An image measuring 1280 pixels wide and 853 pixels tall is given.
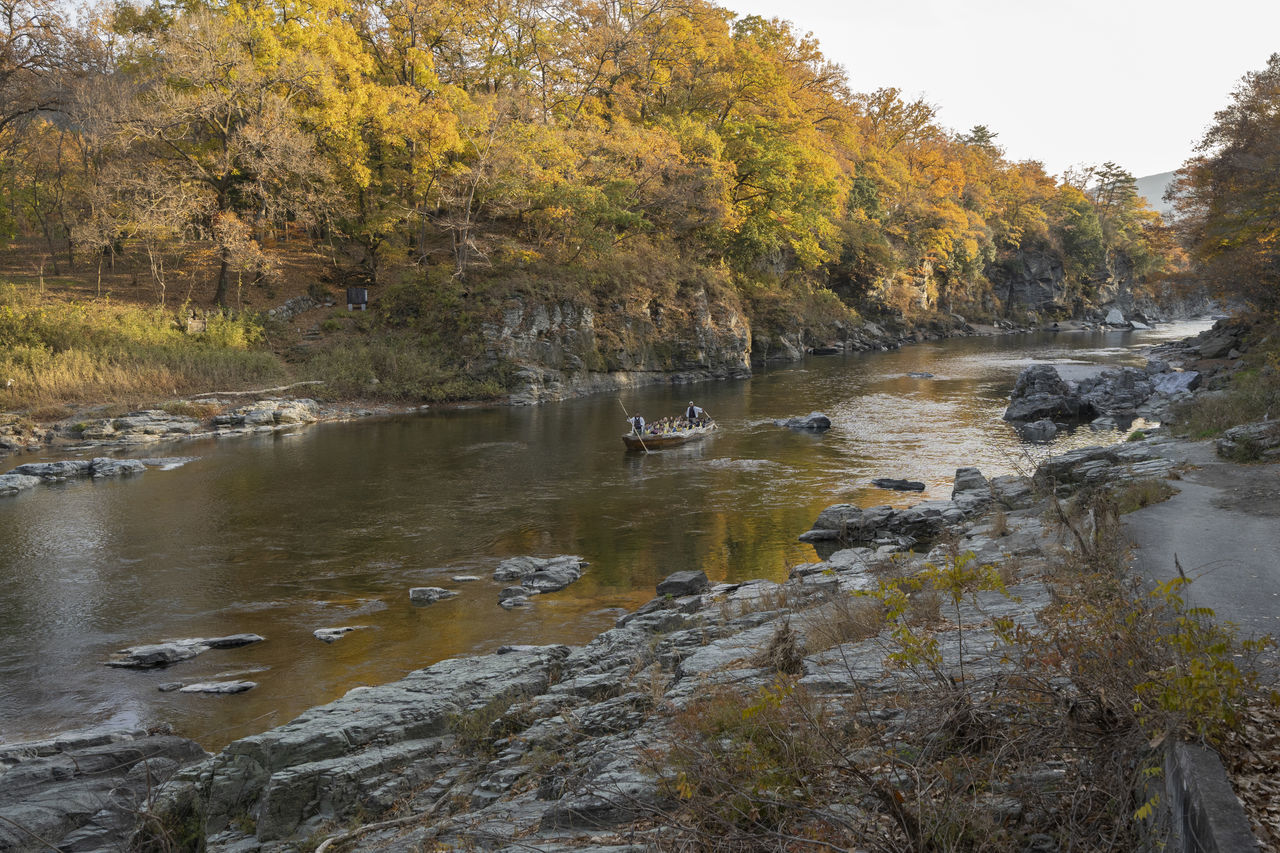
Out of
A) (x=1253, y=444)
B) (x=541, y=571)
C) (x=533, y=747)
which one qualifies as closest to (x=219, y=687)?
(x=541, y=571)

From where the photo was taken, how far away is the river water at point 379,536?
36.7ft

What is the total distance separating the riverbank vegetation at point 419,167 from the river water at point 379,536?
1219 centimetres

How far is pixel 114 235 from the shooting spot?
119ft

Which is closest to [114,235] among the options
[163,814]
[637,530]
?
[637,530]

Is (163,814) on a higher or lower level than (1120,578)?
lower


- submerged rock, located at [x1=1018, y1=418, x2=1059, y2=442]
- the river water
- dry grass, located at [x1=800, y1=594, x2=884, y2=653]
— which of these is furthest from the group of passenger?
dry grass, located at [x1=800, y1=594, x2=884, y2=653]

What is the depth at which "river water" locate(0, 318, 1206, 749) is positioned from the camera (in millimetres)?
11180

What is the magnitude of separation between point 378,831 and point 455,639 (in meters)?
6.15

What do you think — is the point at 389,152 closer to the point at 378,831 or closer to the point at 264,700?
the point at 264,700

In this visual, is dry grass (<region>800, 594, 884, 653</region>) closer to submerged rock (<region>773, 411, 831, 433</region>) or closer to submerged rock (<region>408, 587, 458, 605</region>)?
submerged rock (<region>408, 587, 458, 605</region>)

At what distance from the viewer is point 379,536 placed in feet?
57.8

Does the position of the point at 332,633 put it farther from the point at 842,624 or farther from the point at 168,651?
the point at 842,624

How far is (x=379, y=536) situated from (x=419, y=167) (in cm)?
2821

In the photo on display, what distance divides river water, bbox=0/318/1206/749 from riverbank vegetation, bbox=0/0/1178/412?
1219 cm
